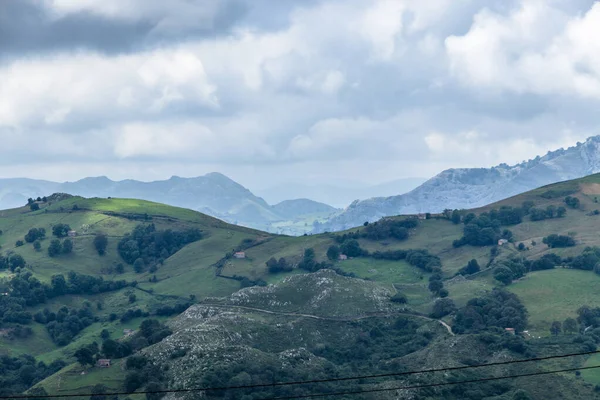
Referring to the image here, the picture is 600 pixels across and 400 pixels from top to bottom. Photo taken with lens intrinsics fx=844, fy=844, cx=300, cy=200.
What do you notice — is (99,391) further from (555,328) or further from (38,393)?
(555,328)

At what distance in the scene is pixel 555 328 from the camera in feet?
602

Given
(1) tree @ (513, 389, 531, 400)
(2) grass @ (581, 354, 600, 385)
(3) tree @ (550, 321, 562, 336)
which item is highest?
(3) tree @ (550, 321, 562, 336)

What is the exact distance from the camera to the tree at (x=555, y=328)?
598 feet

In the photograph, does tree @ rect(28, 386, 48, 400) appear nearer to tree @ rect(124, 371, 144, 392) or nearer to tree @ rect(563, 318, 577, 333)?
tree @ rect(124, 371, 144, 392)

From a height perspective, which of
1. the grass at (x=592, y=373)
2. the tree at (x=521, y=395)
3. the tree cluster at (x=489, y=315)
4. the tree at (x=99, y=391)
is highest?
the tree cluster at (x=489, y=315)

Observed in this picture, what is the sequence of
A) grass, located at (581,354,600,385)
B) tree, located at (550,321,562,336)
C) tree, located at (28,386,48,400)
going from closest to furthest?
tree, located at (28,386,48,400)
grass, located at (581,354,600,385)
tree, located at (550,321,562,336)

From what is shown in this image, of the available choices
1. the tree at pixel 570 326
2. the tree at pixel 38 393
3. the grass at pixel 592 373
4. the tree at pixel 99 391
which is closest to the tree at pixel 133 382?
the tree at pixel 99 391

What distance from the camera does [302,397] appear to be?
477 ft

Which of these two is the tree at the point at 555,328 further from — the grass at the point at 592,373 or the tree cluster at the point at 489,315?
the grass at the point at 592,373

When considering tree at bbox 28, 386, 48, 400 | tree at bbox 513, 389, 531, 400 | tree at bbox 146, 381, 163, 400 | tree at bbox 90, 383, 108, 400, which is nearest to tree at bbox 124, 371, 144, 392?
tree at bbox 146, 381, 163, 400

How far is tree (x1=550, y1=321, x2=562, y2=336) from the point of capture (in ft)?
598

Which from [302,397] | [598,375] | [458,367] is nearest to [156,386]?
[302,397]

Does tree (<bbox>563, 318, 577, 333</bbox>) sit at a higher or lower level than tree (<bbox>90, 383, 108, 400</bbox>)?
higher

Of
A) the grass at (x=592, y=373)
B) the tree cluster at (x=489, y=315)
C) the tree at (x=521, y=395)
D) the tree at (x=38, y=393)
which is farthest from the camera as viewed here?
the tree cluster at (x=489, y=315)
